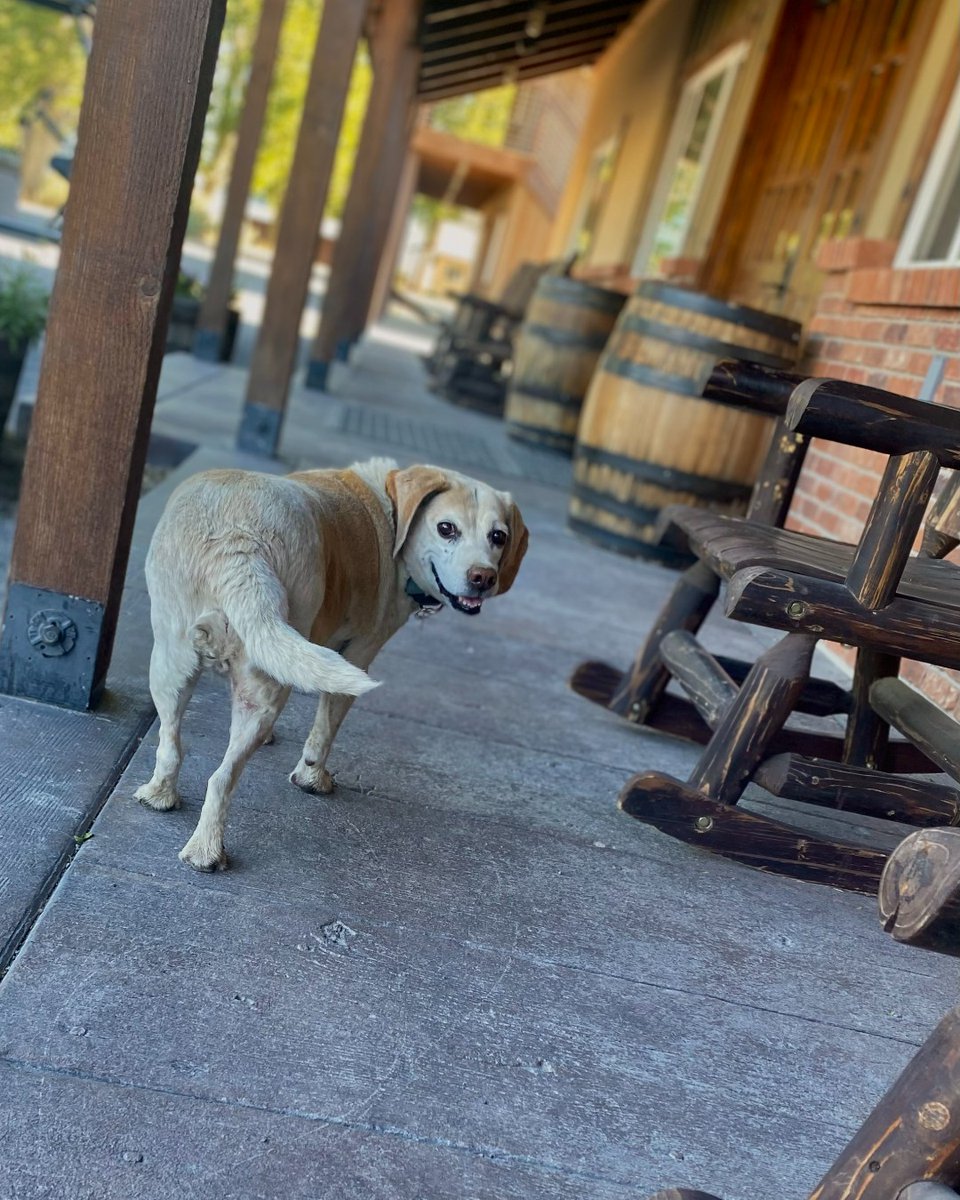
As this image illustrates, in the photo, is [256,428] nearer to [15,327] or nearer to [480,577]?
[15,327]

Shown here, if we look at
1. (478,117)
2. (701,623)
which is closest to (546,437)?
(701,623)

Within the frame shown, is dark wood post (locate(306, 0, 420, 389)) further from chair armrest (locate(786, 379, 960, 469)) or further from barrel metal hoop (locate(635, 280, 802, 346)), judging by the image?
chair armrest (locate(786, 379, 960, 469))

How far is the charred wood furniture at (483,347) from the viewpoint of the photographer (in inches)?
400

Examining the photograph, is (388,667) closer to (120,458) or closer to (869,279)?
(120,458)

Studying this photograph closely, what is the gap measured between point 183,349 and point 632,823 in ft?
22.7

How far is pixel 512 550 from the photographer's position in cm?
240

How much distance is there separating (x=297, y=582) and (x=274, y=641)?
0.64 ft

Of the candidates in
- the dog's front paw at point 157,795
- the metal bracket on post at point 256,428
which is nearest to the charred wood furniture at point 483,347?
the metal bracket on post at point 256,428

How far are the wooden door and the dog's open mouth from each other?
361 cm

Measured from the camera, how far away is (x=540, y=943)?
2008 mm

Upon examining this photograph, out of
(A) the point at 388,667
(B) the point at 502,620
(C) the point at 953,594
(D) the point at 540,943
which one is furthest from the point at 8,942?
(B) the point at 502,620

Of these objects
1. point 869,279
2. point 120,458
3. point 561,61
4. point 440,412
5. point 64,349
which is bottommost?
point 440,412

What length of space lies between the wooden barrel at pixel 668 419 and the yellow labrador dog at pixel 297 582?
250 centimetres

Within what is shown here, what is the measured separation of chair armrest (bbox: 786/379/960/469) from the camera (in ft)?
7.20
